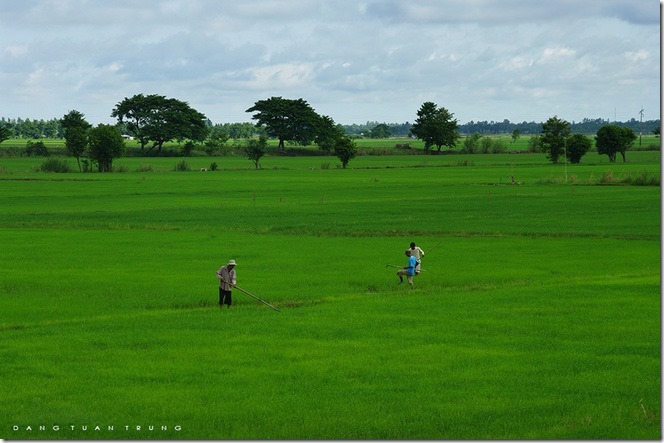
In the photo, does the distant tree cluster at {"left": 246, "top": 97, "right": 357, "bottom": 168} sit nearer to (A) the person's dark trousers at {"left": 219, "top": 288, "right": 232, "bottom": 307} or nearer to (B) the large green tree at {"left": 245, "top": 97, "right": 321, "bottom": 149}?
(B) the large green tree at {"left": 245, "top": 97, "right": 321, "bottom": 149}

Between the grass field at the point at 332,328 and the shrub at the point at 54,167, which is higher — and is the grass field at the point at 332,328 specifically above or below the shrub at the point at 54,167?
above

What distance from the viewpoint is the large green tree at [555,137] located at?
134750mm

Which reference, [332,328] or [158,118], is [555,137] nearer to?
[158,118]

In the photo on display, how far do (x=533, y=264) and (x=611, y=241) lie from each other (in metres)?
9.61

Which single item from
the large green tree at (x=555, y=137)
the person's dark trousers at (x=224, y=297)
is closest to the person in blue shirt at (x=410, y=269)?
the person's dark trousers at (x=224, y=297)

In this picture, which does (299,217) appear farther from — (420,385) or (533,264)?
(420,385)

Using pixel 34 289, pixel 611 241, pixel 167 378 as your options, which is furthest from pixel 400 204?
pixel 167 378

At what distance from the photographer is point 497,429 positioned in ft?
53.0

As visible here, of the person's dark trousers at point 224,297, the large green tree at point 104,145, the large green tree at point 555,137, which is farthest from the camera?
the large green tree at point 555,137

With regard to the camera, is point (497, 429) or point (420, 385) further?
point (420, 385)

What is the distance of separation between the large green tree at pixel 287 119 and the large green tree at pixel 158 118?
11124mm

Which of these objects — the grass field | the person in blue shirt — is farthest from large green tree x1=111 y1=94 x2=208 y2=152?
the person in blue shirt

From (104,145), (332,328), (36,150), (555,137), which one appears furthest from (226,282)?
(36,150)

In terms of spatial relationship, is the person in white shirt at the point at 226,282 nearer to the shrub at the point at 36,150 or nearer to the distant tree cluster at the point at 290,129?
the distant tree cluster at the point at 290,129
